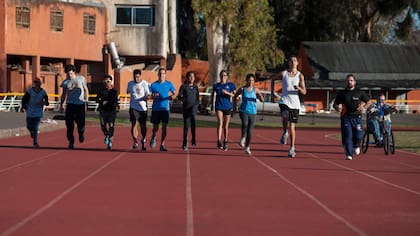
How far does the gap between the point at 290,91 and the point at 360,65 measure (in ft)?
182

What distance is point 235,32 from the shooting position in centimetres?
5191

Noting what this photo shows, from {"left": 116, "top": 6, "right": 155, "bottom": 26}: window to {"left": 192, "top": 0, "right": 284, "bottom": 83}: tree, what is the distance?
5649mm

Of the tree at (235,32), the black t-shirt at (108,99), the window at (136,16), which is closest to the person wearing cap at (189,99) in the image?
the black t-shirt at (108,99)

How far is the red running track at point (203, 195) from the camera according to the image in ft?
26.4

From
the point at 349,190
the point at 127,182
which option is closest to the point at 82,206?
the point at 127,182

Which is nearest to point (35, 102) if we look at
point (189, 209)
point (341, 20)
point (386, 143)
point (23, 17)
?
point (386, 143)

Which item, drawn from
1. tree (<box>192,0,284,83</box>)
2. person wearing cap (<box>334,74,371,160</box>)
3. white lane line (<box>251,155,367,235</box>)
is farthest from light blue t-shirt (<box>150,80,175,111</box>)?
tree (<box>192,0,284,83</box>)

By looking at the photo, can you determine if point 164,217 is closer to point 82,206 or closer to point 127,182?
point 82,206

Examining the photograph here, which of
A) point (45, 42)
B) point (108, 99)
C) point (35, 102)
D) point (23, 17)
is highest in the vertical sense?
point (23, 17)

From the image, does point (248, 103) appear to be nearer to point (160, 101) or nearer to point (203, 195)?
point (160, 101)

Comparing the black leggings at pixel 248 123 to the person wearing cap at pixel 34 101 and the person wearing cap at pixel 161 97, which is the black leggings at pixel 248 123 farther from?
the person wearing cap at pixel 34 101

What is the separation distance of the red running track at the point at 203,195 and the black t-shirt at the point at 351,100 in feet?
3.58

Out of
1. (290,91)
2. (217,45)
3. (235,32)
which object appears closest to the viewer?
(290,91)

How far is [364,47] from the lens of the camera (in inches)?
2741
